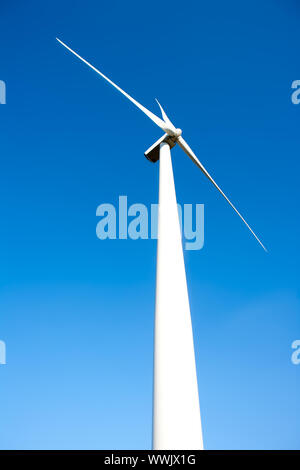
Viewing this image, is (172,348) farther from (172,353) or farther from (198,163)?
(198,163)

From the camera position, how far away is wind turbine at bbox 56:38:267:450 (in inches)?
393

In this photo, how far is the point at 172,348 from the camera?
1114 cm

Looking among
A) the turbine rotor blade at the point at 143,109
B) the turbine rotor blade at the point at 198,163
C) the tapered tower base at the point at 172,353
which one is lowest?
the tapered tower base at the point at 172,353

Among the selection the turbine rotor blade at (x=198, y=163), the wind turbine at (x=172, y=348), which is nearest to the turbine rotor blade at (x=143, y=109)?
the turbine rotor blade at (x=198, y=163)

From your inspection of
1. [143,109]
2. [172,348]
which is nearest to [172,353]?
[172,348]

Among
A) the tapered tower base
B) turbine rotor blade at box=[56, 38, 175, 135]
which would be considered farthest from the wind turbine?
turbine rotor blade at box=[56, 38, 175, 135]

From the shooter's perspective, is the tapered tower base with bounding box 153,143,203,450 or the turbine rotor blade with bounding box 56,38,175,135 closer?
the tapered tower base with bounding box 153,143,203,450

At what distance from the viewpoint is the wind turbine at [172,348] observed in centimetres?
998

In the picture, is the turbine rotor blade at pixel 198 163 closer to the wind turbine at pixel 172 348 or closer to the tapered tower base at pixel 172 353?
the wind turbine at pixel 172 348

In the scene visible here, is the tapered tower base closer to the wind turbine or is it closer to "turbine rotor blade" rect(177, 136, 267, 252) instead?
the wind turbine

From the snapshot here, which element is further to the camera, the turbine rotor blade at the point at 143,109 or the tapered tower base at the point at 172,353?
the turbine rotor blade at the point at 143,109

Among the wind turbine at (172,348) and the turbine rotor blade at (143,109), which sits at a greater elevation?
the turbine rotor blade at (143,109)
